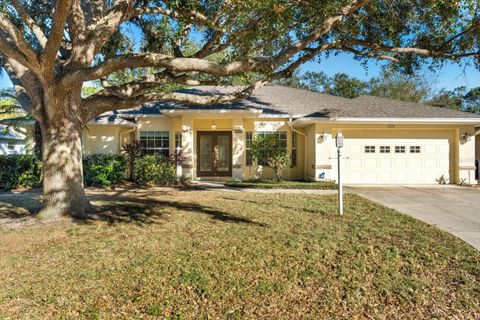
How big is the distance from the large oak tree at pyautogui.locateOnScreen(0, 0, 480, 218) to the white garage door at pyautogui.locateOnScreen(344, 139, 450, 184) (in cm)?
490

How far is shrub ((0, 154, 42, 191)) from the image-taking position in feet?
38.7

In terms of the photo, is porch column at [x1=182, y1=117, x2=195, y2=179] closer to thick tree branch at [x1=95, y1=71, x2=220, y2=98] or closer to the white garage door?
thick tree branch at [x1=95, y1=71, x2=220, y2=98]

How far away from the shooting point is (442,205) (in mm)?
8758

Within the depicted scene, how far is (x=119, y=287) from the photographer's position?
Result: 3.73 metres

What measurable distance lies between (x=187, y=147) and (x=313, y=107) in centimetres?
707

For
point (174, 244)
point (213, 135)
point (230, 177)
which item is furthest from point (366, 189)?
point (174, 244)

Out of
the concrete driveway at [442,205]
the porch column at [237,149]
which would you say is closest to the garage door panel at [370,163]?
the concrete driveway at [442,205]

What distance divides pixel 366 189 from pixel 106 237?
10.2 metres

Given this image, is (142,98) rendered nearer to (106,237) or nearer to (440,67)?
(106,237)

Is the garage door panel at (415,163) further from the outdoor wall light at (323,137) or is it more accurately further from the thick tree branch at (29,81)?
the thick tree branch at (29,81)

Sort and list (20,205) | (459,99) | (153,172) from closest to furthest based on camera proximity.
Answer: (20,205) → (153,172) → (459,99)

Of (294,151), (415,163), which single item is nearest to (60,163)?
(294,151)

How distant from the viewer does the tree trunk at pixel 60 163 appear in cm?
673

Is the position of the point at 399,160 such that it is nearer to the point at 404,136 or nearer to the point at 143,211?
the point at 404,136
